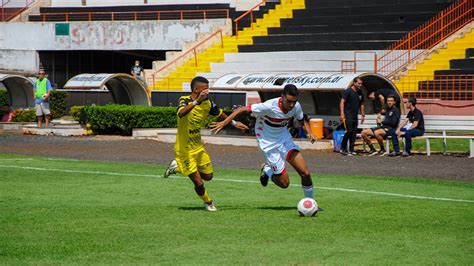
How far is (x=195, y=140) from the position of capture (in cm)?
1401

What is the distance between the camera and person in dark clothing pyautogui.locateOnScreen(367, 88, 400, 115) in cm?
2675

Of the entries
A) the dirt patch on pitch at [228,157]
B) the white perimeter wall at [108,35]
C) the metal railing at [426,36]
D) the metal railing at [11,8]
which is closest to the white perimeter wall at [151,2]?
the metal railing at [11,8]

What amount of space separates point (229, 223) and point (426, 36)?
27376 mm

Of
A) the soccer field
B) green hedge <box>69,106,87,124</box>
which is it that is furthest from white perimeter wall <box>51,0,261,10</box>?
the soccer field

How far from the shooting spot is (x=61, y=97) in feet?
139

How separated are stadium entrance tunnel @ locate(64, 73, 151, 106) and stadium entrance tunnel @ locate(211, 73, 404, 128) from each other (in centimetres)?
606

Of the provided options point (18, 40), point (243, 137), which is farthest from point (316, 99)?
point (18, 40)

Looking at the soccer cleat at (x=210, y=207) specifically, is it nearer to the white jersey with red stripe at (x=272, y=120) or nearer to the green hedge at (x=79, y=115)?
Answer: the white jersey with red stripe at (x=272, y=120)

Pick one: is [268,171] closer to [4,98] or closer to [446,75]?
[446,75]

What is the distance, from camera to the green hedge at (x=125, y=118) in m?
32.8

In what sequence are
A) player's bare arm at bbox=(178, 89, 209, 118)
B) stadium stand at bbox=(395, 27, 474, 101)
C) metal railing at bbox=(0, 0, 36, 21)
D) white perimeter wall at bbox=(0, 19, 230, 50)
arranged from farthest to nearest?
metal railing at bbox=(0, 0, 36, 21) → white perimeter wall at bbox=(0, 19, 230, 50) → stadium stand at bbox=(395, 27, 474, 101) → player's bare arm at bbox=(178, 89, 209, 118)

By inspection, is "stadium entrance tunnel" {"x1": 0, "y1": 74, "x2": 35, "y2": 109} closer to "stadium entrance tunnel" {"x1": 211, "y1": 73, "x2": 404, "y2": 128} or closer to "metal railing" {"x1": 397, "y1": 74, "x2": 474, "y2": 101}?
"stadium entrance tunnel" {"x1": 211, "y1": 73, "x2": 404, "y2": 128}

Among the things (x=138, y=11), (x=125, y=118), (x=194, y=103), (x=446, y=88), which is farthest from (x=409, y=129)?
(x=138, y=11)

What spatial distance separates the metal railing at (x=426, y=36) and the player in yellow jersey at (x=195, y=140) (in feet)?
77.8
